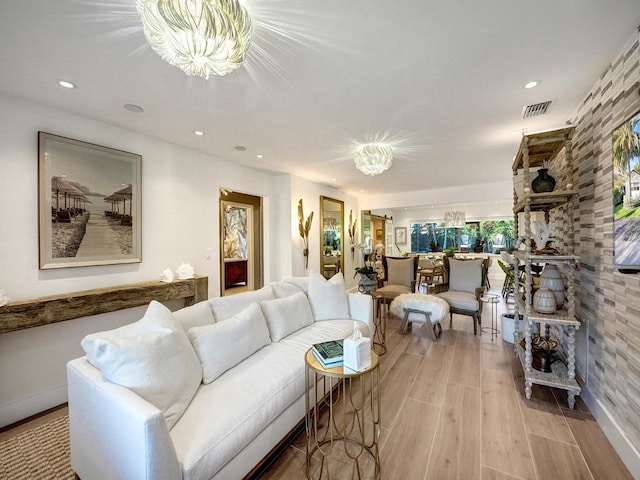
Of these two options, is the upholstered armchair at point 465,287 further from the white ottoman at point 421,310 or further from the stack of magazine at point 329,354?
the stack of magazine at point 329,354

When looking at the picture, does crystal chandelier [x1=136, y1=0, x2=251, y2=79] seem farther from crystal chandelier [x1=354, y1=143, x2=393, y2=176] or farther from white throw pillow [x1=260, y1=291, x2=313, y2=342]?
crystal chandelier [x1=354, y1=143, x2=393, y2=176]

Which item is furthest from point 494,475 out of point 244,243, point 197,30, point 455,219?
point 455,219

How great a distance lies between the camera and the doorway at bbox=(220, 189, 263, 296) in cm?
504

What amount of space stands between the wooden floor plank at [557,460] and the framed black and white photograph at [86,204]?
3865mm

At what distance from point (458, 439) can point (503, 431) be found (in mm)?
379

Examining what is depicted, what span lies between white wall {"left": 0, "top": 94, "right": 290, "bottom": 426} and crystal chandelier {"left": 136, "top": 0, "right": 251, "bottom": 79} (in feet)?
6.40

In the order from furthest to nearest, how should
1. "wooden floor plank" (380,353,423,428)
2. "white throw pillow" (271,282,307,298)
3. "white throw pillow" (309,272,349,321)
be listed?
"white throw pillow" (309,272,349,321) < "white throw pillow" (271,282,307,298) < "wooden floor plank" (380,353,423,428)

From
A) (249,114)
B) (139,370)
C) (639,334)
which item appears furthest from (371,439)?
(249,114)

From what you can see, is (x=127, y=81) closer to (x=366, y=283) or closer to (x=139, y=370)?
(x=139, y=370)

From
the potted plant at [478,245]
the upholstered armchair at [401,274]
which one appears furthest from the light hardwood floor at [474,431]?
the potted plant at [478,245]

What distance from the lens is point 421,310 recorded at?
3920 millimetres

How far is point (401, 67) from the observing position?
194 centimetres

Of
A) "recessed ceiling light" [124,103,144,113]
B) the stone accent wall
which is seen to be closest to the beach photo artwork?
the stone accent wall

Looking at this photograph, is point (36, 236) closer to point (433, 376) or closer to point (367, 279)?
point (367, 279)
